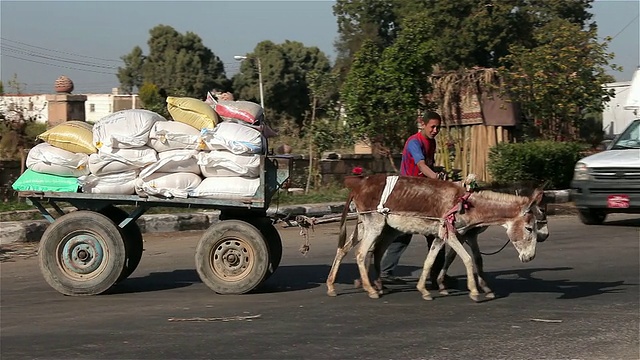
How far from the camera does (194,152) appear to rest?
950cm

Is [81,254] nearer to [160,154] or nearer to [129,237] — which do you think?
[129,237]

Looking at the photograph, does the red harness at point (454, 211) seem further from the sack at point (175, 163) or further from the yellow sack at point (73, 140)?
the yellow sack at point (73, 140)

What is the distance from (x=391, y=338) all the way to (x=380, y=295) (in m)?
1.91

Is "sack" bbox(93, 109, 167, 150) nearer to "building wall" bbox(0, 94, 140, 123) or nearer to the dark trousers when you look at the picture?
the dark trousers

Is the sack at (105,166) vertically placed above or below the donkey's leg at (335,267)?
above

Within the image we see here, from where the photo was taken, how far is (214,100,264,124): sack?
382 inches

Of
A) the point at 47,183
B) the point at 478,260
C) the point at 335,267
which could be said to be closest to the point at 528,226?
the point at 478,260

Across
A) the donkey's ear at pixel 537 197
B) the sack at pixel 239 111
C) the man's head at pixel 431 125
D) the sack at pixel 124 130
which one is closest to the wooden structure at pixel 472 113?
the man's head at pixel 431 125

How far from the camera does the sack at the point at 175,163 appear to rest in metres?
9.47

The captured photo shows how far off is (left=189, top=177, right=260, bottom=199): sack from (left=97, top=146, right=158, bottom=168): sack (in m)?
0.58

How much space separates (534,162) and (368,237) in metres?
12.3

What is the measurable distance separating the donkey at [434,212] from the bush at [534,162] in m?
11.6

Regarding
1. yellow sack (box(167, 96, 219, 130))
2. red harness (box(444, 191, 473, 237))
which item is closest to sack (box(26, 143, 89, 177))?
yellow sack (box(167, 96, 219, 130))

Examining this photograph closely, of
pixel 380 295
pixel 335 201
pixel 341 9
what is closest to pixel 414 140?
pixel 380 295
